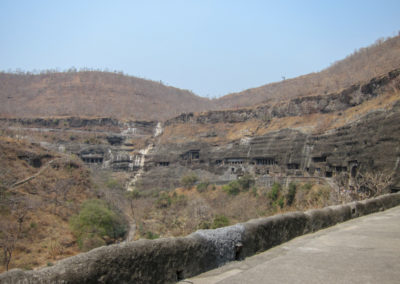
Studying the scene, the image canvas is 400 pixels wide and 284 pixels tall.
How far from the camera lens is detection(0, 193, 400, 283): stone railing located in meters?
2.75

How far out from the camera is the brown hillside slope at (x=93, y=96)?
97.4 metres

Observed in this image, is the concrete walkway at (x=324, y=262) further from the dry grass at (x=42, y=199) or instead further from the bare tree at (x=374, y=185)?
the dry grass at (x=42, y=199)

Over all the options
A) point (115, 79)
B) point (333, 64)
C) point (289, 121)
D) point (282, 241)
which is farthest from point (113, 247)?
point (115, 79)

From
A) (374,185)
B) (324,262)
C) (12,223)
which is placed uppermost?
(324,262)

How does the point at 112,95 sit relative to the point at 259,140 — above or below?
above

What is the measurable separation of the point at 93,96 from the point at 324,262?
11252 centimetres

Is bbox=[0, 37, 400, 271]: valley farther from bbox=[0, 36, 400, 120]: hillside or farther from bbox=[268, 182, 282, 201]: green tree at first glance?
bbox=[0, 36, 400, 120]: hillside

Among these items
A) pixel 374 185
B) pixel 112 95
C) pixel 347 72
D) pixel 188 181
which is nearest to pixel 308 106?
pixel 188 181

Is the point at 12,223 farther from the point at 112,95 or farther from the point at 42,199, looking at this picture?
the point at 112,95

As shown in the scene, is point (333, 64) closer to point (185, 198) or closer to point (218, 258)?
point (185, 198)

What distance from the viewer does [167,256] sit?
353cm

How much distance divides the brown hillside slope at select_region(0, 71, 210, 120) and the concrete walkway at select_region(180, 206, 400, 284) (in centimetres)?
8809

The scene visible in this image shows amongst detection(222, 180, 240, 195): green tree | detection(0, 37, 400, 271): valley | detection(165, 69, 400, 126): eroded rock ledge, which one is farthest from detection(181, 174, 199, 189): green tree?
detection(165, 69, 400, 126): eroded rock ledge

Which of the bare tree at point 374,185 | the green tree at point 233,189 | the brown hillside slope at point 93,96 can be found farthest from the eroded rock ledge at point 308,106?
the brown hillside slope at point 93,96
